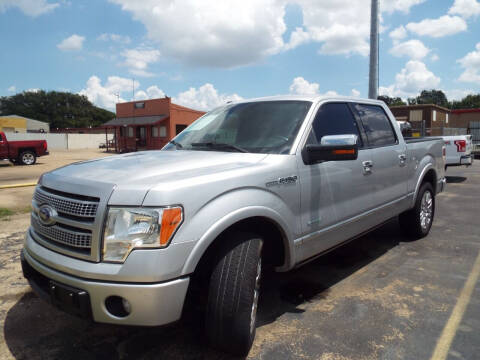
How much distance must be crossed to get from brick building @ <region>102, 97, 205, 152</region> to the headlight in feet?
98.0

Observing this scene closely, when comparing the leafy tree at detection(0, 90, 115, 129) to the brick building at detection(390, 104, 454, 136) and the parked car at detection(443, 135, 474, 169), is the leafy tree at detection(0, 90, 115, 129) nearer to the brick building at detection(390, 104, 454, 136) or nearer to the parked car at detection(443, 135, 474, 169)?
the brick building at detection(390, 104, 454, 136)

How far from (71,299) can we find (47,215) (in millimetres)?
594

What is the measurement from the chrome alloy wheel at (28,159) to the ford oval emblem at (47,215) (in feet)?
62.0

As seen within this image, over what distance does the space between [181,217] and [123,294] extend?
502 mm

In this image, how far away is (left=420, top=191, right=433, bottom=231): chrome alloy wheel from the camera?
4.97 meters

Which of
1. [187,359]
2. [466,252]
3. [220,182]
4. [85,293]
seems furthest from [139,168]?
[466,252]

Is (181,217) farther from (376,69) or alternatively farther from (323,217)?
(376,69)

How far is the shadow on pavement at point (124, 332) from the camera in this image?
2.51 m

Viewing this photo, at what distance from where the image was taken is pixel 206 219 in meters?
2.13

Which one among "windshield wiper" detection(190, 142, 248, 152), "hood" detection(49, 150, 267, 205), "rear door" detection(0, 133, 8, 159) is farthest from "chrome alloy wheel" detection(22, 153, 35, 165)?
"hood" detection(49, 150, 267, 205)

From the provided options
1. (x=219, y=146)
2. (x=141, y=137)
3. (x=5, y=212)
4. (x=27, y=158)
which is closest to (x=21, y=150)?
(x=27, y=158)

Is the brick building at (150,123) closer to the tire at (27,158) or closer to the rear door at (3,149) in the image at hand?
the tire at (27,158)

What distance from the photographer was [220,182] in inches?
88.9

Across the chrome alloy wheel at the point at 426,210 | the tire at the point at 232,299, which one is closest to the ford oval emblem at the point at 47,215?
the tire at the point at 232,299
